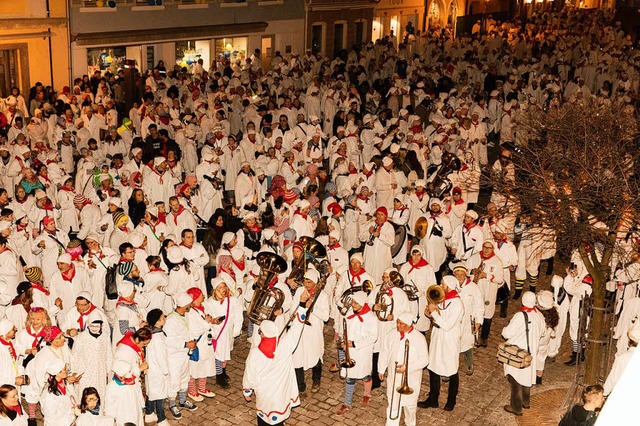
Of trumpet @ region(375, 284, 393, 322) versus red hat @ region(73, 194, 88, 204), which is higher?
red hat @ region(73, 194, 88, 204)

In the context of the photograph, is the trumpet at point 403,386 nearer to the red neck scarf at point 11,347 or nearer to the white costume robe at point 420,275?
the white costume robe at point 420,275

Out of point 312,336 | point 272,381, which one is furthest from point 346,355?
point 272,381

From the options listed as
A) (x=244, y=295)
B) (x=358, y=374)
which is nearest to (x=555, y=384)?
(x=358, y=374)

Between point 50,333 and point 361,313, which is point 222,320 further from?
point 50,333

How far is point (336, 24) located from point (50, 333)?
99.7ft

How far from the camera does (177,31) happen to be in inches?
1096

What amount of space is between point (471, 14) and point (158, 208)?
37.1 metres

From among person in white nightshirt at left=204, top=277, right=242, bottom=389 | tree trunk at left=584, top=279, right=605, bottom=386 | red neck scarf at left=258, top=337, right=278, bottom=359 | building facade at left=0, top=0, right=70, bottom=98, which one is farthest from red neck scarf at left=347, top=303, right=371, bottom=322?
building facade at left=0, top=0, right=70, bottom=98

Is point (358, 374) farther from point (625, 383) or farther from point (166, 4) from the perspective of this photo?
point (166, 4)

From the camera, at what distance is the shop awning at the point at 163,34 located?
81.4 ft

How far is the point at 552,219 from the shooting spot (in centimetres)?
753

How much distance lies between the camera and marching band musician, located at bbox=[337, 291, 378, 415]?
872cm

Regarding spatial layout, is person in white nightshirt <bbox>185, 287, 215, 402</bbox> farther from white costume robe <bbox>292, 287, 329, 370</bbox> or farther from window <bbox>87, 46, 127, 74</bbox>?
window <bbox>87, 46, 127, 74</bbox>

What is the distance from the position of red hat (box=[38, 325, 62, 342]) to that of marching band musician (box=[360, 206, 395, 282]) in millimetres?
5319
